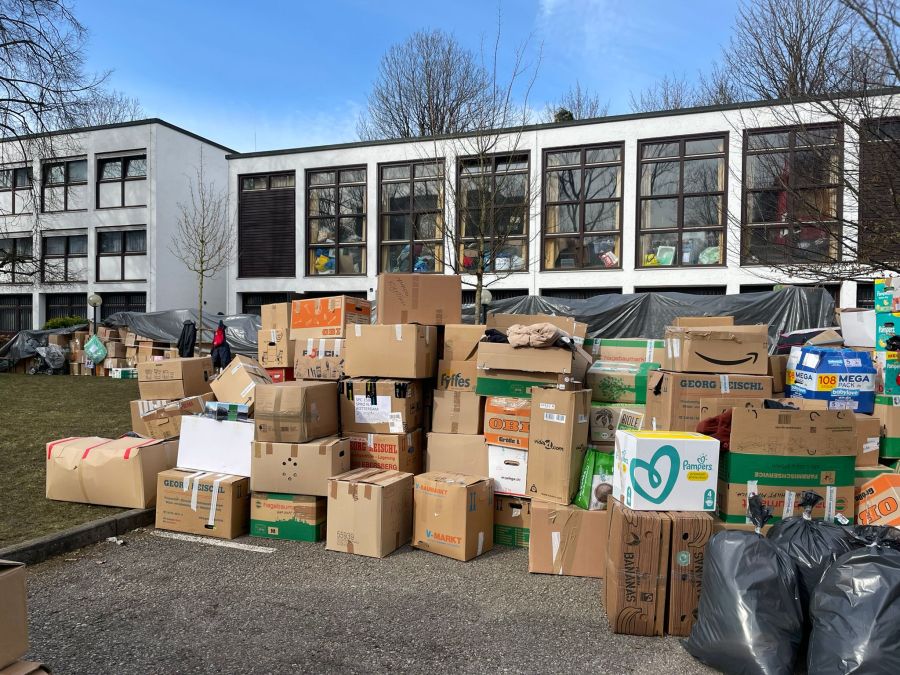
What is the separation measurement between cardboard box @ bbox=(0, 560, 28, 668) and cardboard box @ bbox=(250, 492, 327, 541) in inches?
105

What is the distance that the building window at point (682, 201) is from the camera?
47.0ft

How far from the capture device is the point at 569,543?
13.7ft

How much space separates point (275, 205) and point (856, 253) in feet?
52.9

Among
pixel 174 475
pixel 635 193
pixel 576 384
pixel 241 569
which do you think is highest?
pixel 635 193

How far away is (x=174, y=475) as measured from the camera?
5.04m

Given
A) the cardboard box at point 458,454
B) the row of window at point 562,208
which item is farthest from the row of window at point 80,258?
the cardboard box at point 458,454

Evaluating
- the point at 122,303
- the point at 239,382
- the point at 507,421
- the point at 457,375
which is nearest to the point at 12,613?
the point at 507,421

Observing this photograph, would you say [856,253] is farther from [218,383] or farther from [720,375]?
[218,383]

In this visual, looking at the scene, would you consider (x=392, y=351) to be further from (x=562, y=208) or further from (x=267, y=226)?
(x=267, y=226)

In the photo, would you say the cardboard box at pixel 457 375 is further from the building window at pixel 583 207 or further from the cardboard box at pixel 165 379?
the building window at pixel 583 207

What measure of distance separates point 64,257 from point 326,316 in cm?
1932

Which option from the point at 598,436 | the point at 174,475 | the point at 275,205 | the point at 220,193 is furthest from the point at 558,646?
the point at 220,193

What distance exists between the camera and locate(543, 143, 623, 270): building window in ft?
50.1

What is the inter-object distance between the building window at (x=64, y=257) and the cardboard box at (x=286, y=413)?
19.4 m
